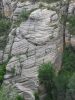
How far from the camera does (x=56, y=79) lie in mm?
35000

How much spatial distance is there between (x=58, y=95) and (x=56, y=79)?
178cm

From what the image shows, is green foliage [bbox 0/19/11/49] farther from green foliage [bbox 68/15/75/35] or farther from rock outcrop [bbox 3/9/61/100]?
green foliage [bbox 68/15/75/35]

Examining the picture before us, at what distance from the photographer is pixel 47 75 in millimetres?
35719

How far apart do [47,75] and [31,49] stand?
644 cm

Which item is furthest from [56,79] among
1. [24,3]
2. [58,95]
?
[24,3]

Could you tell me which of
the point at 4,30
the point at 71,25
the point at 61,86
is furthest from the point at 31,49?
the point at 61,86

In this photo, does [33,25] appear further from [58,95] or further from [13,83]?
[58,95]

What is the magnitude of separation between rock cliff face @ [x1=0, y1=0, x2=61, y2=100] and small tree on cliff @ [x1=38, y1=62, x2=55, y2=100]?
1.17 m

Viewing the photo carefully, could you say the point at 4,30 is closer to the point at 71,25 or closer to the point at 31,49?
the point at 31,49

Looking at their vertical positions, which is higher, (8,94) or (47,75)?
(47,75)

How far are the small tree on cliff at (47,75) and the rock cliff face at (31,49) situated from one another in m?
1.17

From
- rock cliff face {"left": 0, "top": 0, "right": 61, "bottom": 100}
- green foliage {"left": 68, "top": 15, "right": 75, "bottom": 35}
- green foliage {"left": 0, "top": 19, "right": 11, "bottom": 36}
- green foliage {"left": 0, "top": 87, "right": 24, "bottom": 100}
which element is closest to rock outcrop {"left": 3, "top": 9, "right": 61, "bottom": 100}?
rock cliff face {"left": 0, "top": 0, "right": 61, "bottom": 100}

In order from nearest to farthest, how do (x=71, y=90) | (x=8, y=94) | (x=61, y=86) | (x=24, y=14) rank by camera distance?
(x=71, y=90) < (x=8, y=94) < (x=61, y=86) < (x=24, y=14)

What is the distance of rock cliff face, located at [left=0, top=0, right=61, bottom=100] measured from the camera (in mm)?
38156
